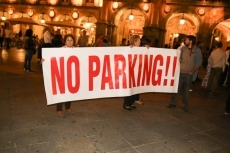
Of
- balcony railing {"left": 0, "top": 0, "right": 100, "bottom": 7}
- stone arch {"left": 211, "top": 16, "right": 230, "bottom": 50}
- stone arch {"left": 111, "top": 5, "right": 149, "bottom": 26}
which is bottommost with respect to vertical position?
stone arch {"left": 211, "top": 16, "right": 230, "bottom": 50}

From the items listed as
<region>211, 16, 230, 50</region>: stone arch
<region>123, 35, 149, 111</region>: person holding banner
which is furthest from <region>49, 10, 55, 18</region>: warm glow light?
<region>123, 35, 149, 111</region>: person holding banner

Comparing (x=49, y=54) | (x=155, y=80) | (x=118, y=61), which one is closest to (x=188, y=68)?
(x=155, y=80)

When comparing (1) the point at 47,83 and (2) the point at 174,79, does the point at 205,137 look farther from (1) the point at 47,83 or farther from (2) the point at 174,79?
(1) the point at 47,83

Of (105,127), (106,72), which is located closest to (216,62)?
(106,72)

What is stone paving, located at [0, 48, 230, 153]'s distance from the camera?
363 cm

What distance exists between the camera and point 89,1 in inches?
1109

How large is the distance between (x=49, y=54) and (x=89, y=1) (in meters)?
25.6

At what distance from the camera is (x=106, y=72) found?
5086 millimetres

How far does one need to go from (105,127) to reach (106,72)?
1317 mm

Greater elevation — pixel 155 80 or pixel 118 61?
pixel 118 61

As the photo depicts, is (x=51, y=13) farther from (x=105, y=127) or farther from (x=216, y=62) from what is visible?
(x=105, y=127)

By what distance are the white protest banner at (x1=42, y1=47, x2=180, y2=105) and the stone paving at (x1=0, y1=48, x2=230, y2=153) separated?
0.55 meters

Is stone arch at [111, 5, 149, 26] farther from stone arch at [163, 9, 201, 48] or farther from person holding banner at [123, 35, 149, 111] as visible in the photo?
person holding banner at [123, 35, 149, 111]

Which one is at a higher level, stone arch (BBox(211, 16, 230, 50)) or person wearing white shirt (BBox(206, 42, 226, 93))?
stone arch (BBox(211, 16, 230, 50))
